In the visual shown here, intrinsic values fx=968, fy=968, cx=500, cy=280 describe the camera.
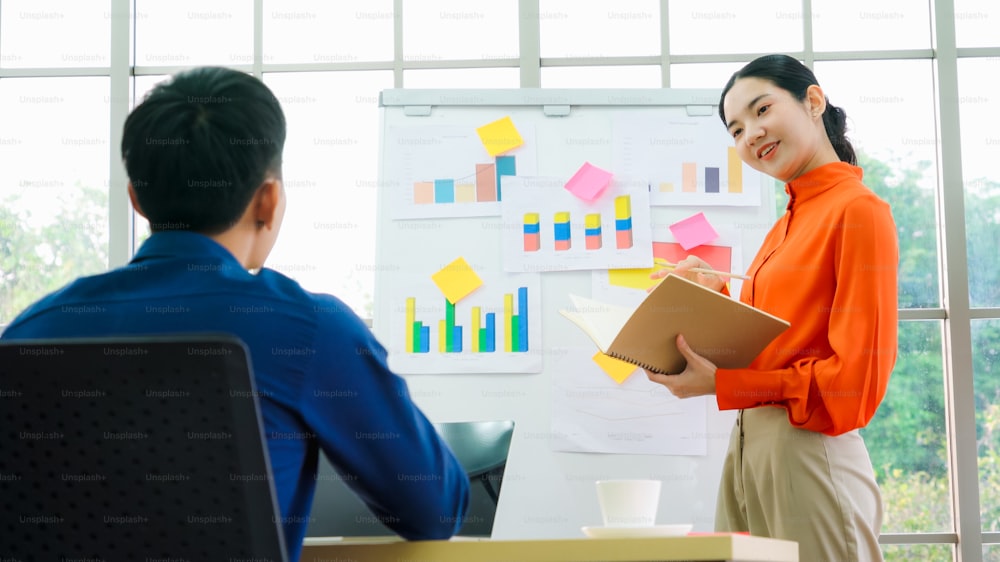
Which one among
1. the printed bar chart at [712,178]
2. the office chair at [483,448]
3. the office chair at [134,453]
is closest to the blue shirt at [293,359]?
the office chair at [134,453]

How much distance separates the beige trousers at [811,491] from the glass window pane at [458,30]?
5.44 feet

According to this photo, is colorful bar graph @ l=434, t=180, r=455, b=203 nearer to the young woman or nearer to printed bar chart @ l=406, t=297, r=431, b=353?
printed bar chart @ l=406, t=297, r=431, b=353

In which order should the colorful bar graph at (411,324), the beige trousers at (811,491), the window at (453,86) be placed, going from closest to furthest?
the beige trousers at (811,491) < the colorful bar graph at (411,324) < the window at (453,86)

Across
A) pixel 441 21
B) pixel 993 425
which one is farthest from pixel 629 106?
pixel 993 425

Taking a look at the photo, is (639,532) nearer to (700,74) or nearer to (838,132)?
(838,132)

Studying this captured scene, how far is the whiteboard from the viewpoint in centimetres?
272

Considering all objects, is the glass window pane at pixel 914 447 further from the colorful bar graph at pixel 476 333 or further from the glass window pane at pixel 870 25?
the colorful bar graph at pixel 476 333

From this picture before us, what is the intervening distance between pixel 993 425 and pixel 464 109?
75.7 inches

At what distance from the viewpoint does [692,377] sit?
2135 millimetres

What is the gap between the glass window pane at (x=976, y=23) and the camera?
3.20 m

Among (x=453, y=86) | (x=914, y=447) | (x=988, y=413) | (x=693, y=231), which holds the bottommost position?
(x=914, y=447)

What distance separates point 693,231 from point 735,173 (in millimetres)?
219

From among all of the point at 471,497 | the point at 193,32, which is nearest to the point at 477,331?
the point at 471,497

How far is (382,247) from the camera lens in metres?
2.88
